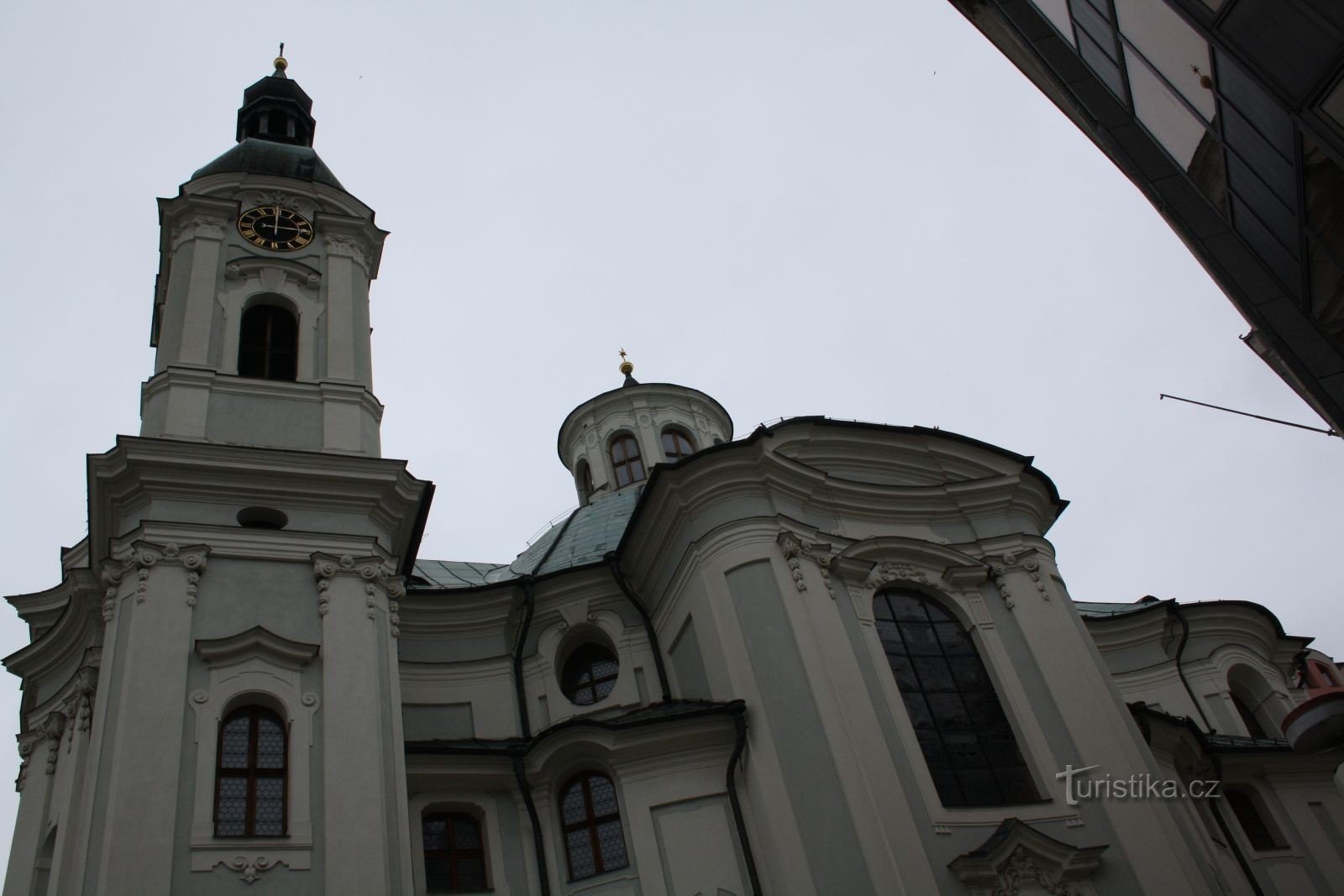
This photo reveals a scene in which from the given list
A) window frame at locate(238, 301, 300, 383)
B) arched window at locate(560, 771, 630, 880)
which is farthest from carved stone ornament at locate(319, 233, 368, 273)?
arched window at locate(560, 771, 630, 880)

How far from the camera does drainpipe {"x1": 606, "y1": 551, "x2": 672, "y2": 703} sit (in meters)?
17.7

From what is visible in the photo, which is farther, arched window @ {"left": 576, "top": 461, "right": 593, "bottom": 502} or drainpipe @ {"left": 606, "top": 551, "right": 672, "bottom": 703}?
arched window @ {"left": 576, "top": 461, "right": 593, "bottom": 502}

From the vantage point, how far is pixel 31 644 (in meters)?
17.0

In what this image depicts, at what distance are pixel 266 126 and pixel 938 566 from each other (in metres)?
17.2

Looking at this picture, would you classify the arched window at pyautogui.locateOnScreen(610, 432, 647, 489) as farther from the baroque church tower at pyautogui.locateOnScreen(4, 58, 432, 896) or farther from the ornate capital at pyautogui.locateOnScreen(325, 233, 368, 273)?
the baroque church tower at pyautogui.locateOnScreen(4, 58, 432, 896)

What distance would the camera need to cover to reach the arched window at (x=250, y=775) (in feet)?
41.2

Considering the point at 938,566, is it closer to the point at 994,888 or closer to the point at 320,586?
the point at 994,888

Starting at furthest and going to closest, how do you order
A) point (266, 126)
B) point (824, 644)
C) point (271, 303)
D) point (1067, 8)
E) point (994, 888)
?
point (266, 126) → point (271, 303) → point (824, 644) → point (994, 888) → point (1067, 8)

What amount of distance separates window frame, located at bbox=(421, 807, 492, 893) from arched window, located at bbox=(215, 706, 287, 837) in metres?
2.64

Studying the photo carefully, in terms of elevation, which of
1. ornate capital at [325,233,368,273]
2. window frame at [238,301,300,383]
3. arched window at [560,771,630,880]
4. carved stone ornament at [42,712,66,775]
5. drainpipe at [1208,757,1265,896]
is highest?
ornate capital at [325,233,368,273]

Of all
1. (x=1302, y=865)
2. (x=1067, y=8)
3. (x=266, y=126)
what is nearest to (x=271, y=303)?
(x=266, y=126)

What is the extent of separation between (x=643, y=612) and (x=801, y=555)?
3.25 meters

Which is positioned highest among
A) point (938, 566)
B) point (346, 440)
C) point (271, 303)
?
point (271, 303)

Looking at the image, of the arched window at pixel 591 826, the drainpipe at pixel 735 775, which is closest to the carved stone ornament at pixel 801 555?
the drainpipe at pixel 735 775
